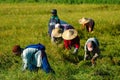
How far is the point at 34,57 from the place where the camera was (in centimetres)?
1031

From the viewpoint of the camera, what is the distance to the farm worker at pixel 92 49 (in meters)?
11.5

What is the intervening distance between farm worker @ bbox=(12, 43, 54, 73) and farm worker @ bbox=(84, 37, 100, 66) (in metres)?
1.61

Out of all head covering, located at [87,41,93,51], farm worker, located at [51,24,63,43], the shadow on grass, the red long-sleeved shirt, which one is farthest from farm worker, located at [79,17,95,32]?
head covering, located at [87,41,93,51]

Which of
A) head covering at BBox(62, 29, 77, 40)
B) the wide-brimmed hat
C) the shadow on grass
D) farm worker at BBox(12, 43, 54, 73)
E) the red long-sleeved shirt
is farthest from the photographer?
the wide-brimmed hat

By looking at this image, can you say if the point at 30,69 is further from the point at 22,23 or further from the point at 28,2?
the point at 28,2

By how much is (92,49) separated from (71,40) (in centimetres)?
129

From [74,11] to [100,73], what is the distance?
1622 centimetres

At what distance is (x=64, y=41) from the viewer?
1292 cm

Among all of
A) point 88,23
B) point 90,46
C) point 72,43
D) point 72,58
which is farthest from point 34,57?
point 88,23

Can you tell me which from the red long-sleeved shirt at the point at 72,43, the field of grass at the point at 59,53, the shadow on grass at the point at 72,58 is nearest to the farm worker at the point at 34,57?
the field of grass at the point at 59,53

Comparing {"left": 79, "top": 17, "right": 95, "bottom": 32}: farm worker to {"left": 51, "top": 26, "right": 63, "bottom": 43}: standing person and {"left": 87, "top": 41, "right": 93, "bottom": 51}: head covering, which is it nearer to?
{"left": 51, "top": 26, "right": 63, "bottom": 43}: standing person

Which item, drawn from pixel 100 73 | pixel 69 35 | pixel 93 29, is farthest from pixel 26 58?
pixel 93 29

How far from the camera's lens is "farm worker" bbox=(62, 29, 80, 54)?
41.1ft

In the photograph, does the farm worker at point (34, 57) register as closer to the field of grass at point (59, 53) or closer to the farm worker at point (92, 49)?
the field of grass at point (59, 53)
